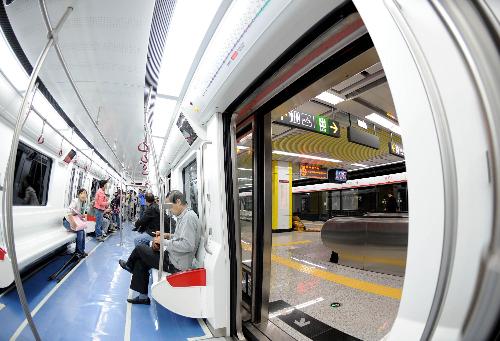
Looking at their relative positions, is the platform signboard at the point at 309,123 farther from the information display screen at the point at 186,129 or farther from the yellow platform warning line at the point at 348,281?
the yellow platform warning line at the point at 348,281

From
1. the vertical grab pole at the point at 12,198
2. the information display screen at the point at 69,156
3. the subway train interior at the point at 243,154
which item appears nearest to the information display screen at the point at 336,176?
the subway train interior at the point at 243,154

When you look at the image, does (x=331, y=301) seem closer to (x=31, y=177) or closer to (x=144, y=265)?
(x=144, y=265)

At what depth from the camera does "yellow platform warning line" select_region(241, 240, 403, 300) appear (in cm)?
322

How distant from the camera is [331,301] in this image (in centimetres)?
294

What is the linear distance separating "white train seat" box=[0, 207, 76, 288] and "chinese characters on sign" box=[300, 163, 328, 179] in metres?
9.06

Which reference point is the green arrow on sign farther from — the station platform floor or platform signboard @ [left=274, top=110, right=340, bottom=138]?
the station platform floor

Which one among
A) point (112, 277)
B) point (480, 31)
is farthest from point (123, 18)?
point (112, 277)

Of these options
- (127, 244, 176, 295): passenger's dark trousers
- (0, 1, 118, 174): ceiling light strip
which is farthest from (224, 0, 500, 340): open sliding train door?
(0, 1, 118, 174): ceiling light strip

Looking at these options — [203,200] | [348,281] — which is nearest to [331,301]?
[348,281]

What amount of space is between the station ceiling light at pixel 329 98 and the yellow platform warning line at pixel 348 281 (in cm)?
343

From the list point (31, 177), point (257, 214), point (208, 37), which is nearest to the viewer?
point (208, 37)

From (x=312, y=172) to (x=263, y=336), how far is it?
10.2 meters

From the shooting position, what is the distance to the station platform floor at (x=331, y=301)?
2.29 meters

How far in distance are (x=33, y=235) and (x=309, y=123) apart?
5.44m
